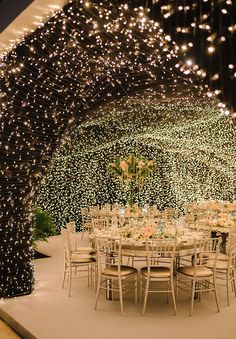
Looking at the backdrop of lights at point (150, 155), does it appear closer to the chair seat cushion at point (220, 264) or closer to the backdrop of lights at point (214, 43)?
the chair seat cushion at point (220, 264)

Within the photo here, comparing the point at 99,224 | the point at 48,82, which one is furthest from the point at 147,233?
the point at 99,224

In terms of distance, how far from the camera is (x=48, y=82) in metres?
5.88

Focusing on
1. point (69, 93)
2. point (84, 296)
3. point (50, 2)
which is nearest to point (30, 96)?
point (69, 93)

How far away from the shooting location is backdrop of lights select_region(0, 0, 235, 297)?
5.19 metres

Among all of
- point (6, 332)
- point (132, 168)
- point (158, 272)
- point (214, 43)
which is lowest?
point (6, 332)

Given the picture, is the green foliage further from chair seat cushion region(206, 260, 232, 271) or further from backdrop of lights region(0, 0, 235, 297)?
chair seat cushion region(206, 260, 232, 271)

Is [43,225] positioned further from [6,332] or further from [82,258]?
[6,332]

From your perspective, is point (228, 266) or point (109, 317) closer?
point (109, 317)

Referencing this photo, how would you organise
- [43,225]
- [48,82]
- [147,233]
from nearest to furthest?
1. [48,82]
2. [147,233]
3. [43,225]

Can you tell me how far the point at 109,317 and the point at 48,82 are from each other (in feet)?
10.1

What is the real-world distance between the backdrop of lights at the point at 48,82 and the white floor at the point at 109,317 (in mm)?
572

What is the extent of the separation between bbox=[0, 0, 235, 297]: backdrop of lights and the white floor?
0.57 metres

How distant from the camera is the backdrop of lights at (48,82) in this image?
5.19 m

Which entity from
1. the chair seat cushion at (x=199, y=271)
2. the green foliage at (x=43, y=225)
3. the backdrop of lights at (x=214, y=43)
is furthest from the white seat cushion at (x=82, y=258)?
the backdrop of lights at (x=214, y=43)
